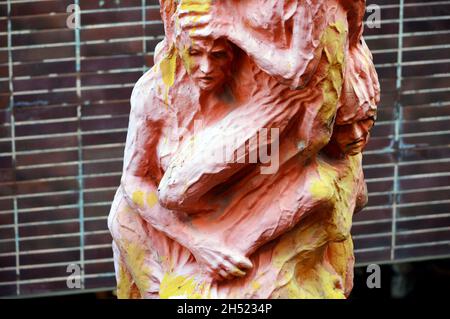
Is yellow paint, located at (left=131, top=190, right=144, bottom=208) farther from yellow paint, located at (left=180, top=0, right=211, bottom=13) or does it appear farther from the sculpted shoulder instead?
yellow paint, located at (left=180, top=0, right=211, bottom=13)

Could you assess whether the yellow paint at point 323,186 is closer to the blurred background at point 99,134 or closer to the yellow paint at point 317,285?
the yellow paint at point 317,285

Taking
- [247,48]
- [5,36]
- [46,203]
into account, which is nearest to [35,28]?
[5,36]

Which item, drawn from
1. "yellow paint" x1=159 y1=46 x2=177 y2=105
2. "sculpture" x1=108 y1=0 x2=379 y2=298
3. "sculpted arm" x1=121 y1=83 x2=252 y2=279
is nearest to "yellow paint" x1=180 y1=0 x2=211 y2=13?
"sculpture" x1=108 y1=0 x2=379 y2=298

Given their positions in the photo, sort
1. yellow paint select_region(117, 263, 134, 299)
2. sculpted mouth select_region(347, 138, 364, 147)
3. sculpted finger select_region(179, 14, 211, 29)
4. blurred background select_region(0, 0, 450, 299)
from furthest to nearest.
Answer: blurred background select_region(0, 0, 450, 299) → yellow paint select_region(117, 263, 134, 299) → sculpted mouth select_region(347, 138, 364, 147) → sculpted finger select_region(179, 14, 211, 29)

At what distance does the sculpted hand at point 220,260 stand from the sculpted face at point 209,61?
34 cm

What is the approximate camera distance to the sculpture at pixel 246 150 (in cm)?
270

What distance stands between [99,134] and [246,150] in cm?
139

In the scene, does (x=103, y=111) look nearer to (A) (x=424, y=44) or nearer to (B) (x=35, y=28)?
(B) (x=35, y=28)

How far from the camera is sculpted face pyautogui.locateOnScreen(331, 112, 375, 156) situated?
2.93 metres

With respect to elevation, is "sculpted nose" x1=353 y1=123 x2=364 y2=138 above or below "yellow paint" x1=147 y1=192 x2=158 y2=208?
above

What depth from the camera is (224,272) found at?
2.88 metres

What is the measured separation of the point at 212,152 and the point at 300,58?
0.28m

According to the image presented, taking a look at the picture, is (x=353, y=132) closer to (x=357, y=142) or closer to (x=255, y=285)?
(x=357, y=142)

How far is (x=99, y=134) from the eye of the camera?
4.12 metres
